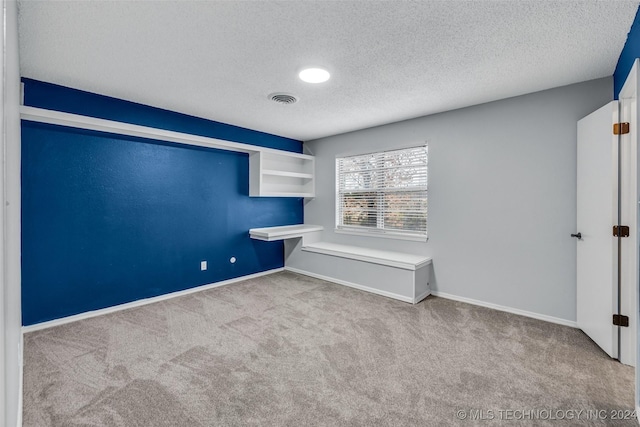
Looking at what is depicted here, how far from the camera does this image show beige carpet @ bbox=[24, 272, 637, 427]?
1.78 m

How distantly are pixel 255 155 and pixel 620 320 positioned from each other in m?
4.23

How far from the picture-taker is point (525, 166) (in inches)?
124

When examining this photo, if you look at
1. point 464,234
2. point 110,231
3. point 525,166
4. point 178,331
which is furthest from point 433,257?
point 110,231

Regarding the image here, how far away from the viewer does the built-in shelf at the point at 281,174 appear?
451cm

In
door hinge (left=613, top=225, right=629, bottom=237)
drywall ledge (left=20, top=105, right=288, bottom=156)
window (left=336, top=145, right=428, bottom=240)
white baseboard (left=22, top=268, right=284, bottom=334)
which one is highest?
drywall ledge (left=20, top=105, right=288, bottom=156)

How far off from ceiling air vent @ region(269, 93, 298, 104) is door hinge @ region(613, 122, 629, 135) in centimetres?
269

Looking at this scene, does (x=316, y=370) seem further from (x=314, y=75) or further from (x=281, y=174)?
(x=281, y=174)

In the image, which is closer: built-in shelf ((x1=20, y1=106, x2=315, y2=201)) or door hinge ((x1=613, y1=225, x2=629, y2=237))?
door hinge ((x1=613, y1=225, x2=629, y2=237))

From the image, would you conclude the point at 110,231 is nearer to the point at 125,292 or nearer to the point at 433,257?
the point at 125,292

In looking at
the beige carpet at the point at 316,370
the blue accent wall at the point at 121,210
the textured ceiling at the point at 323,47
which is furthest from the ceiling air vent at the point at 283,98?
the beige carpet at the point at 316,370

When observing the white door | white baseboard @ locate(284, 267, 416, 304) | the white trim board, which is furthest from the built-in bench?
the white door

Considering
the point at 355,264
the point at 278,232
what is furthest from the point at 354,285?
the point at 278,232

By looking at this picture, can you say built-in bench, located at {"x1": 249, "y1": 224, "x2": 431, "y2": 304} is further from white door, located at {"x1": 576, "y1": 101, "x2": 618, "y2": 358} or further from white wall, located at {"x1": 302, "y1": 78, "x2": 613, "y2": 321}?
white door, located at {"x1": 576, "y1": 101, "x2": 618, "y2": 358}

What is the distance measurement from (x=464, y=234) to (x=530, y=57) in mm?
1909
